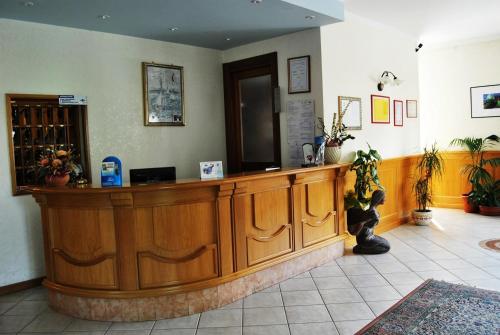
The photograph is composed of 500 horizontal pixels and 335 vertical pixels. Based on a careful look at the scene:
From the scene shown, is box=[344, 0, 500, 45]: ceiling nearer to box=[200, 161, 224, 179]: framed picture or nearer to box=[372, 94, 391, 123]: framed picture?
box=[372, 94, 391, 123]: framed picture

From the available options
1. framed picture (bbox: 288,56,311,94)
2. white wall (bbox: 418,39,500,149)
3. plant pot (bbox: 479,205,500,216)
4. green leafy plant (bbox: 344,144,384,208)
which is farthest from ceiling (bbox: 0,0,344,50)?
plant pot (bbox: 479,205,500,216)

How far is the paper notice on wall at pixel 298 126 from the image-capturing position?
4.98m

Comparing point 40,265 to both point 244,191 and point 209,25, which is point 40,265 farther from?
point 209,25

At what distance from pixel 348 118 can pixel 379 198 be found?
1.09 m

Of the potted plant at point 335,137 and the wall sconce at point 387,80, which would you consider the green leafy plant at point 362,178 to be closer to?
the potted plant at point 335,137

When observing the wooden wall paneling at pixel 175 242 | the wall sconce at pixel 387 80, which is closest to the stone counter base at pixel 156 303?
the wooden wall paneling at pixel 175 242

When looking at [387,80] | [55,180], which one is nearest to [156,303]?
[55,180]

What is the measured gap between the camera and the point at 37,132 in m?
4.34

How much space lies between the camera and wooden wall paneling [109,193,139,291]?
10.7 ft

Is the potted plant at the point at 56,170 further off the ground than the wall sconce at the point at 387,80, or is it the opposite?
the wall sconce at the point at 387,80

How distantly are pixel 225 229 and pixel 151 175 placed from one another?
915 mm

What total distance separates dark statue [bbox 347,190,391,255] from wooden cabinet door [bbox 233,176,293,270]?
1.11 metres

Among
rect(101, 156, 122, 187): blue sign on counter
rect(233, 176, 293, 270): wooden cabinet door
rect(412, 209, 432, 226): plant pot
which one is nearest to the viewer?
rect(101, 156, 122, 187): blue sign on counter

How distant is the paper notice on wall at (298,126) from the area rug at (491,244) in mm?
2477
